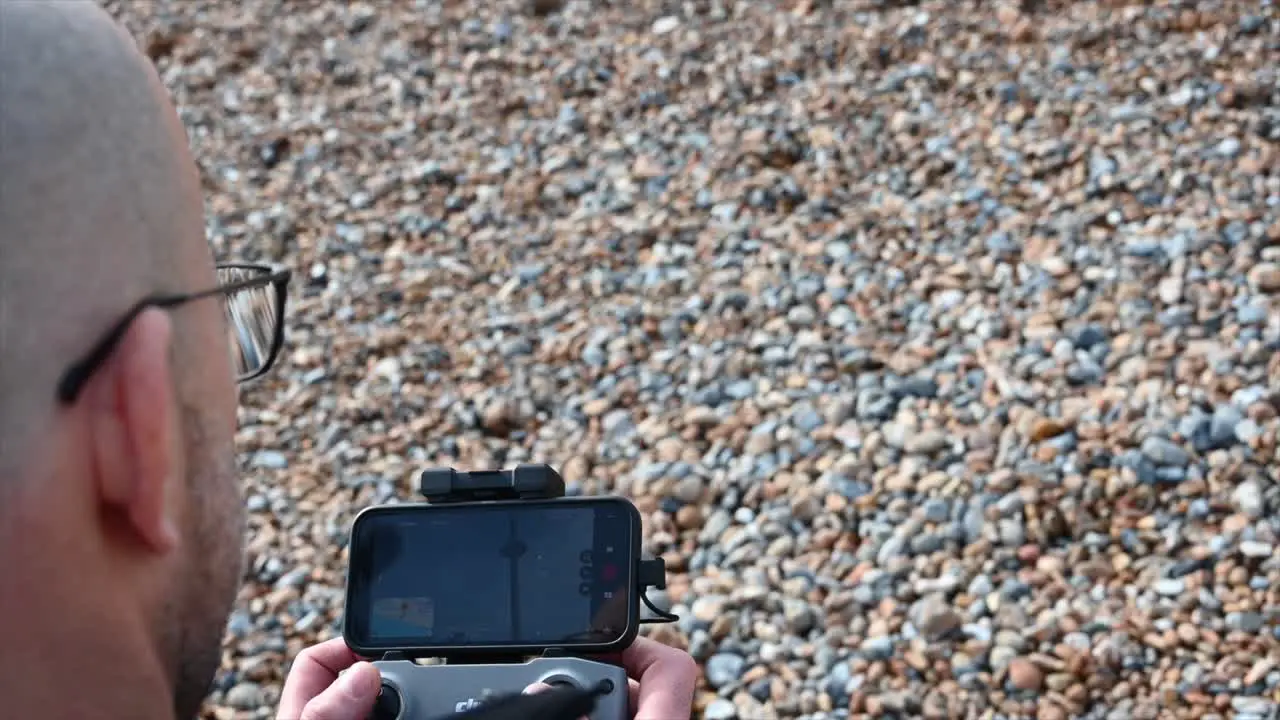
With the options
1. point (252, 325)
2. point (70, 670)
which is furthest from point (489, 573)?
point (70, 670)

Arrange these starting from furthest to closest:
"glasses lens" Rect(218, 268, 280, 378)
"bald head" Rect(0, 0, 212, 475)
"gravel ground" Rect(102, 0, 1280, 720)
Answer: "gravel ground" Rect(102, 0, 1280, 720), "glasses lens" Rect(218, 268, 280, 378), "bald head" Rect(0, 0, 212, 475)

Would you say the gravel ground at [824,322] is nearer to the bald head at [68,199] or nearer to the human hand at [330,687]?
the human hand at [330,687]

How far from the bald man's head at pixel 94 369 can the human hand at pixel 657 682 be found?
48 cm

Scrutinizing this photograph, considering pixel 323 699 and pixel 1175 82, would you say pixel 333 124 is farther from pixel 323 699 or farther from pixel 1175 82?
pixel 323 699

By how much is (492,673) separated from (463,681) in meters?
0.03

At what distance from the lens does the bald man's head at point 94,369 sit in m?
0.96

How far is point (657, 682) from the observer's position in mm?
1476

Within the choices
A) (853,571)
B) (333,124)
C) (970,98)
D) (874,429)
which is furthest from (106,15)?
(333,124)

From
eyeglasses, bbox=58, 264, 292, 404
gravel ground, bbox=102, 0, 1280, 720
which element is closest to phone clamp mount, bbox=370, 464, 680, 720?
eyeglasses, bbox=58, 264, 292, 404

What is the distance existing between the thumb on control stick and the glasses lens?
0.35 m

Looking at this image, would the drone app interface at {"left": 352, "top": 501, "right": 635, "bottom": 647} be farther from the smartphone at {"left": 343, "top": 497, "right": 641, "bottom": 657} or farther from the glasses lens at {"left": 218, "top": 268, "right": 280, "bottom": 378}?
the glasses lens at {"left": 218, "top": 268, "right": 280, "bottom": 378}

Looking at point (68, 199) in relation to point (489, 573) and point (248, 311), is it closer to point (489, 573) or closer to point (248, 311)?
point (248, 311)

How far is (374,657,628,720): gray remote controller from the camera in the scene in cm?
148

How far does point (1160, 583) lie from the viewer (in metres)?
3.08
